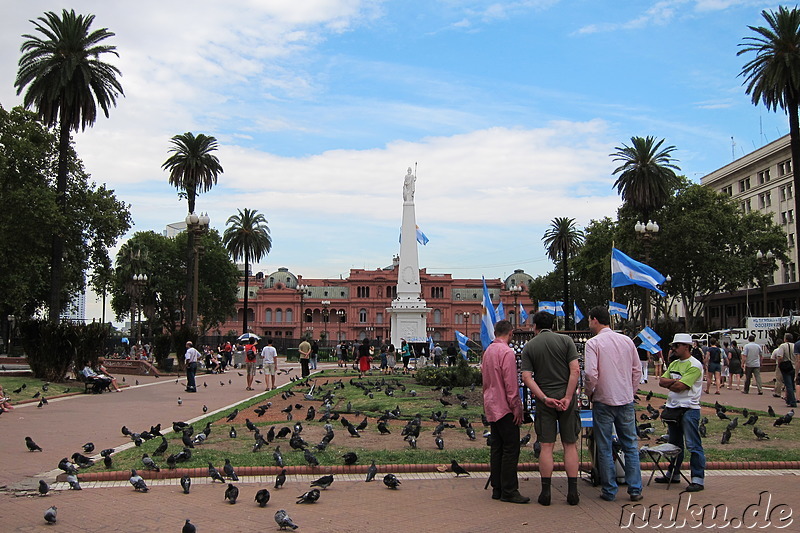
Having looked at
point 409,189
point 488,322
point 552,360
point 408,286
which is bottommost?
point 552,360

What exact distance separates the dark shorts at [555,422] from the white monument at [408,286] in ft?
131

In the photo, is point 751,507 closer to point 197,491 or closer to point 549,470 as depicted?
point 549,470

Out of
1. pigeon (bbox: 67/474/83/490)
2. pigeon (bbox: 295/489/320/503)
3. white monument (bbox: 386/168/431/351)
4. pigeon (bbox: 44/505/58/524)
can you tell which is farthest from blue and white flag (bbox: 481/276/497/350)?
white monument (bbox: 386/168/431/351)

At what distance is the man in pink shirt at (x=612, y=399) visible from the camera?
729 cm

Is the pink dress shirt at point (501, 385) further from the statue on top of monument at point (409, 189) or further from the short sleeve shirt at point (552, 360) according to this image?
the statue on top of monument at point (409, 189)

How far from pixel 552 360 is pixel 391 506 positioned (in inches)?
88.5

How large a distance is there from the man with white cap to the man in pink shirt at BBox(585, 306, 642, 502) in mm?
722

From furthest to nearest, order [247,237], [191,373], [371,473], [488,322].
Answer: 1. [247,237]
2. [191,373]
3. [488,322]
4. [371,473]

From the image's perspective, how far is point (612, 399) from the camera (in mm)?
7277

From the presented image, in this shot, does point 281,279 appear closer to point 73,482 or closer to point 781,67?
point 781,67

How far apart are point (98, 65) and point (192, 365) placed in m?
15.9

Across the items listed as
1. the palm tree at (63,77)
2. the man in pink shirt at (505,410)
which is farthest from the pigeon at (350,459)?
the palm tree at (63,77)

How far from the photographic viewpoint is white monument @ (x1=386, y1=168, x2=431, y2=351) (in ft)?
156

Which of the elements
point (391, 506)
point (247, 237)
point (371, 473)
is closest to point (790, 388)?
point (371, 473)
